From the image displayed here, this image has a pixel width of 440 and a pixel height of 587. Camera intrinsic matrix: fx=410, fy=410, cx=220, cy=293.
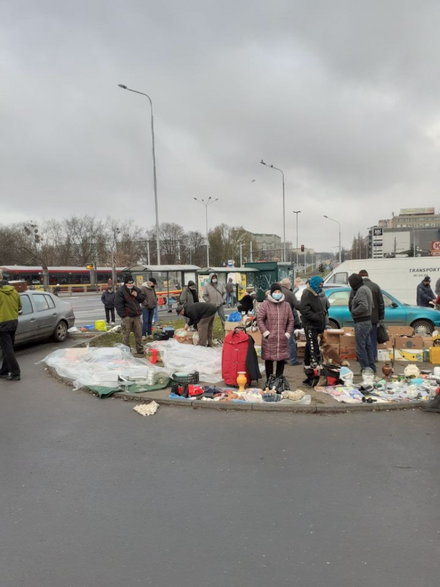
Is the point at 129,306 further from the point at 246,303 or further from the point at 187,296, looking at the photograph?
the point at 246,303

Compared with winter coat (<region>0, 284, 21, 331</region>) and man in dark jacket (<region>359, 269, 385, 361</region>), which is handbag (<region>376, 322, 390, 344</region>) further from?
winter coat (<region>0, 284, 21, 331</region>)

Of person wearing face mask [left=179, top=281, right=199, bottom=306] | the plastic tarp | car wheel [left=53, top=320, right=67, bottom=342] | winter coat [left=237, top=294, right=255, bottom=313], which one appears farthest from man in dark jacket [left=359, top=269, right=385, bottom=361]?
car wheel [left=53, top=320, right=67, bottom=342]

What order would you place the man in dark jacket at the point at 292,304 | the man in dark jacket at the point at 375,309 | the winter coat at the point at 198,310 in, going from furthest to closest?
the winter coat at the point at 198,310, the man in dark jacket at the point at 292,304, the man in dark jacket at the point at 375,309

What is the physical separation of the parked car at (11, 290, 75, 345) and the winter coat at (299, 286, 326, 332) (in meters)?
7.31

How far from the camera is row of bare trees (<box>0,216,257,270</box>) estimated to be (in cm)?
7306

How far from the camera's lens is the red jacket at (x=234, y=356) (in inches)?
275

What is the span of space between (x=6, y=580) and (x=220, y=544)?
1.40 m

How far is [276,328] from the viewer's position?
685cm

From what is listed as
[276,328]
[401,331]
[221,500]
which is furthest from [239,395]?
[401,331]

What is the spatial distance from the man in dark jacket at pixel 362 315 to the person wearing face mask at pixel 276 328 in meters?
1.25

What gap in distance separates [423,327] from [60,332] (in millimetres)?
10429

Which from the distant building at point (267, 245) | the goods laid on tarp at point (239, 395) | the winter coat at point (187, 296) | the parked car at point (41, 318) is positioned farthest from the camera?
the distant building at point (267, 245)

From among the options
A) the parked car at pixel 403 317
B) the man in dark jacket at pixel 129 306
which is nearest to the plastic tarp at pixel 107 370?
the man in dark jacket at pixel 129 306

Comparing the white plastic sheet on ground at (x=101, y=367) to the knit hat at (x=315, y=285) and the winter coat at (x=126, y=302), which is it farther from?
the knit hat at (x=315, y=285)
